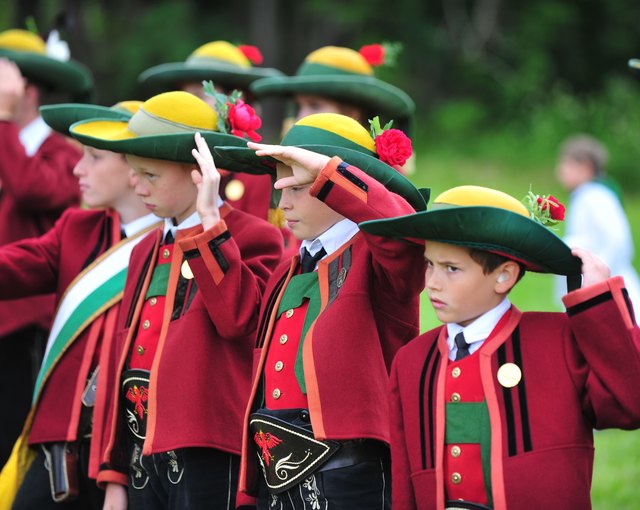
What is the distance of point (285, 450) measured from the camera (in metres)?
3.85

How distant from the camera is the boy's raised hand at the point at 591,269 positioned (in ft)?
10.7

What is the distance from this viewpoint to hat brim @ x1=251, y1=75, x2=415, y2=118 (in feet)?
20.3

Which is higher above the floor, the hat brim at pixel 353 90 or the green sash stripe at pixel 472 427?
the hat brim at pixel 353 90

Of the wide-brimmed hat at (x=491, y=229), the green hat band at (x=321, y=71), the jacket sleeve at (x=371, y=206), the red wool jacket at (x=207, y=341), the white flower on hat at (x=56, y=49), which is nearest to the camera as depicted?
the wide-brimmed hat at (x=491, y=229)

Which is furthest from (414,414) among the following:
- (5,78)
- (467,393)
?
(5,78)

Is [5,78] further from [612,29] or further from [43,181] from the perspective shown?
[612,29]

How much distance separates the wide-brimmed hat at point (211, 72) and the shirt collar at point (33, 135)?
0.98 m

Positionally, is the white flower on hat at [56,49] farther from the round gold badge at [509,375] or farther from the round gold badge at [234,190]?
the round gold badge at [509,375]

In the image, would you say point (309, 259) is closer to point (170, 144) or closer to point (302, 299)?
point (302, 299)

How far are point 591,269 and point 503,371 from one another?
40 centimetres

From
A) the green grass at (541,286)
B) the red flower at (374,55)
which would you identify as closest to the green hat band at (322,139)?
the red flower at (374,55)

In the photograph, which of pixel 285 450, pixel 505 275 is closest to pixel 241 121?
pixel 285 450

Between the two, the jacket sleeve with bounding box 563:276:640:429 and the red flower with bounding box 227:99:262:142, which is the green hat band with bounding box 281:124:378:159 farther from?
the jacket sleeve with bounding box 563:276:640:429

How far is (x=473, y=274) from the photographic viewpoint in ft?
11.3
